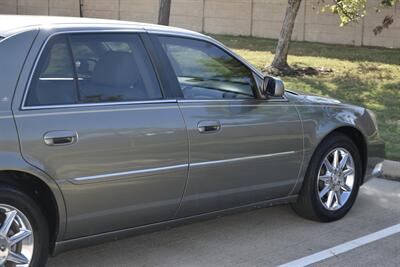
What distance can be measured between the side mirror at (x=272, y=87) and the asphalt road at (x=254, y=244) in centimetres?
117

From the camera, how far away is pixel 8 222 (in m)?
3.72

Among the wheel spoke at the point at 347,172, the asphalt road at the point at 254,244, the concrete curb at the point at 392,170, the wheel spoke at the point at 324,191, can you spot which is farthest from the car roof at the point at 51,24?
the concrete curb at the point at 392,170

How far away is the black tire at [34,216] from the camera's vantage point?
367cm

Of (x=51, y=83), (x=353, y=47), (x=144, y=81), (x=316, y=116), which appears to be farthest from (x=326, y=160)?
(x=353, y=47)

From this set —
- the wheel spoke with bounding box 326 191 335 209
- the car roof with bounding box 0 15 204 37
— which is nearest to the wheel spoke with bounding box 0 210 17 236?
the car roof with bounding box 0 15 204 37

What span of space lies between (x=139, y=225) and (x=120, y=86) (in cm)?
95

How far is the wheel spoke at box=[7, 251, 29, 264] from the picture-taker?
3.78 meters

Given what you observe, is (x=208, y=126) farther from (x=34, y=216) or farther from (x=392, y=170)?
(x=392, y=170)

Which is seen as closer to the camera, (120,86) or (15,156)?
(15,156)

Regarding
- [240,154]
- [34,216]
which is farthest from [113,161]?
[240,154]

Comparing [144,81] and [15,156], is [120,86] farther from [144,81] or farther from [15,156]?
[15,156]

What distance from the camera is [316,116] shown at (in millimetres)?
5309

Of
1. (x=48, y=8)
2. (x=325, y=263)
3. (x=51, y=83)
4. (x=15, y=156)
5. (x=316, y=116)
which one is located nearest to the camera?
(x=15, y=156)

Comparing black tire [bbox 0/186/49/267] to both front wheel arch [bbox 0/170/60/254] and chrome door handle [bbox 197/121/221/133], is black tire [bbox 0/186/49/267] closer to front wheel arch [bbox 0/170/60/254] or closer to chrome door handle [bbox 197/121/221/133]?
front wheel arch [bbox 0/170/60/254]
